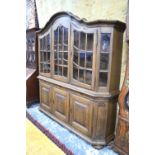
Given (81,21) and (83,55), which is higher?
(81,21)

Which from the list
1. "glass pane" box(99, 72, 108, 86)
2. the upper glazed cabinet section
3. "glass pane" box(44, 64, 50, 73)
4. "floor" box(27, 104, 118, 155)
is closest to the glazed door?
"glass pane" box(44, 64, 50, 73)

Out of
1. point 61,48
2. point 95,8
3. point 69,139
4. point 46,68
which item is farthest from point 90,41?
point 69,139

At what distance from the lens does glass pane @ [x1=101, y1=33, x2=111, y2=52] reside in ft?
6.68

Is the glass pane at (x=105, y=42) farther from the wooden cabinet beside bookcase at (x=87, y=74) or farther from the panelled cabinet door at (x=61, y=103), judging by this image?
the panelled cabinet door at (x=61, y=103)

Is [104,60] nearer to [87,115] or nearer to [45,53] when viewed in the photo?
[87,115]

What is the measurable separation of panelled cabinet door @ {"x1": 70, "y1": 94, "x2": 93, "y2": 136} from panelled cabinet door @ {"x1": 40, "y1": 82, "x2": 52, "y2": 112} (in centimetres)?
65

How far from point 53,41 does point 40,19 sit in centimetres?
148

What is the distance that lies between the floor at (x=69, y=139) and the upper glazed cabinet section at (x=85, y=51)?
0.78m

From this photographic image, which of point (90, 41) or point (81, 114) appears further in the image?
point (81, 114)

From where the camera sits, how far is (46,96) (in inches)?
122

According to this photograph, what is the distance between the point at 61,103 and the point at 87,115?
1.99ft
